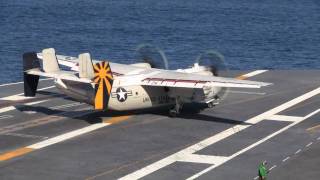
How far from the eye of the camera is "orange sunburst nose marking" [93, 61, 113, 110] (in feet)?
157

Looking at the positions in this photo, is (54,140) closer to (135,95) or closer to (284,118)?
(135,95)

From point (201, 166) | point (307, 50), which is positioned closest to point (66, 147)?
point (201, 166)

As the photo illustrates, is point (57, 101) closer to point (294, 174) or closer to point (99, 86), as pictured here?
point (99, 86)

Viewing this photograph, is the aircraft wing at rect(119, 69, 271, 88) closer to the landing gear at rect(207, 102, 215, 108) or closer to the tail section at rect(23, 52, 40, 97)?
the landing gear at rect(207, 102, 215, 108)

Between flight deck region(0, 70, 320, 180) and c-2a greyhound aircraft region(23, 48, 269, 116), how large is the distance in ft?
5.37

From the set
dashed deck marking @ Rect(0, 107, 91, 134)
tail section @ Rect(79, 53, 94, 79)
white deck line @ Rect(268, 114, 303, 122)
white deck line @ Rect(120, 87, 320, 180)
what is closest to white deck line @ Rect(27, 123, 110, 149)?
dashed deck marking @ Rect(0, 107, 91, 134)

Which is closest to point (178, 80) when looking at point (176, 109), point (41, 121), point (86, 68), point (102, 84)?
point (176, 109)

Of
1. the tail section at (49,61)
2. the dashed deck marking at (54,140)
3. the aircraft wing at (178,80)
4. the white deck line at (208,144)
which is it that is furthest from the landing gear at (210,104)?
the tail section at (49,61)

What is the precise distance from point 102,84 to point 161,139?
6.08m

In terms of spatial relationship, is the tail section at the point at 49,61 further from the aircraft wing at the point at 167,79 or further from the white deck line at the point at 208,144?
the white deck line at the point at 208,144

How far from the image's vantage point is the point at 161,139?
156ft

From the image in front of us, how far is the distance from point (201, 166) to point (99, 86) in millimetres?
11254

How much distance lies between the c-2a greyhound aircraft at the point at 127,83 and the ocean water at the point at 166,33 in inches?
1866

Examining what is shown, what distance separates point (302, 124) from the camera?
171 feet
